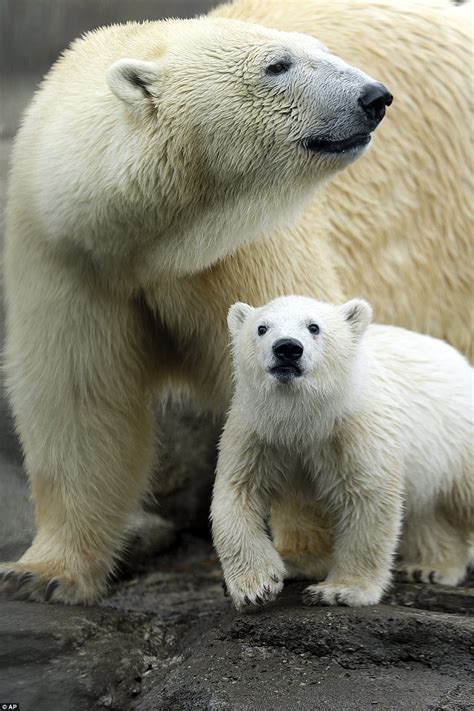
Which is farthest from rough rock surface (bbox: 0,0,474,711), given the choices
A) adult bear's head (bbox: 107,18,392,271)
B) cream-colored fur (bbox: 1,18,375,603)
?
adult bear's head (bbox: 107,18,392,271)

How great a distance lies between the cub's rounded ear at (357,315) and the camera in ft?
11.4

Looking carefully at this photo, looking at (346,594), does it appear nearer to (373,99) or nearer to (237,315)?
(237,315)

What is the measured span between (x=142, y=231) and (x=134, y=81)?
1.47 feet

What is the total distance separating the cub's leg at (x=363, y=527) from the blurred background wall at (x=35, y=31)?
Answer: 1.81 meters

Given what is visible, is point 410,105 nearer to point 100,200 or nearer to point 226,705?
point 100,200

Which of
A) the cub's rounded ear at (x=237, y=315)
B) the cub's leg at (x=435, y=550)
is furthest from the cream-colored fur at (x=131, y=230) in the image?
the cub's leg at (x=435, y=550)

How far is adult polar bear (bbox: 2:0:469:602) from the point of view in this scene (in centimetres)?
346

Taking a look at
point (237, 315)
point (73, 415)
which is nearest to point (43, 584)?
point (73, 415)

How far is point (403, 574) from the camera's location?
4059 mm

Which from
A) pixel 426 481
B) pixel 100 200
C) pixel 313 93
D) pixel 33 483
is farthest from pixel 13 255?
pixel 426 481

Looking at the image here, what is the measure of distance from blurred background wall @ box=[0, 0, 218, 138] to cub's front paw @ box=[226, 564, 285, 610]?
6.07ft

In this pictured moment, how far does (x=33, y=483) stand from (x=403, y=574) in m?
1.34

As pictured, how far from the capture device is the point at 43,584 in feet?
13.1

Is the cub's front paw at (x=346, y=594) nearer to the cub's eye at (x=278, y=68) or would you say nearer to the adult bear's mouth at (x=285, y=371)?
the adult bear's mouth at (x=285, y=371)
